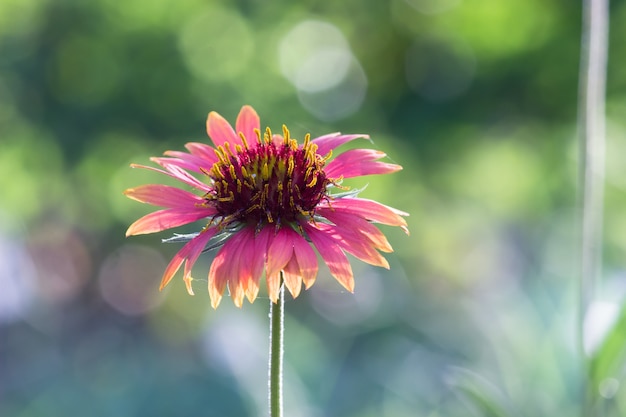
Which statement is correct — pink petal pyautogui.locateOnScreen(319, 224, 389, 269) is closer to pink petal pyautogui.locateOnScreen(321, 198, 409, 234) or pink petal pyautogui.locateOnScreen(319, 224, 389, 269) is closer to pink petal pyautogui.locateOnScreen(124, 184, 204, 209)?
pink petal pyautogui.locateOnScreen(321, 198, 409, 234)

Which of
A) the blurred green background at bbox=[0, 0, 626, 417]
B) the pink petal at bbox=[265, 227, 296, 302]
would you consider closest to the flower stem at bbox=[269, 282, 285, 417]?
the pink petal at bbox=[265, 227, 296, 302]

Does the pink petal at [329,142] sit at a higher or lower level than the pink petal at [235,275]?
higher

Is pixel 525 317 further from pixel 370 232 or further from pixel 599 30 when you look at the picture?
pixel 370 232

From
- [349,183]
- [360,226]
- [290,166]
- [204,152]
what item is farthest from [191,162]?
[349,183]

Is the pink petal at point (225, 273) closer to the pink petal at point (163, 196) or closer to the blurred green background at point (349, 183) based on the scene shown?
the pink petal at point (163, 196)

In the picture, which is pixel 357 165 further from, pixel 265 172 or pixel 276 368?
pixel 276 368

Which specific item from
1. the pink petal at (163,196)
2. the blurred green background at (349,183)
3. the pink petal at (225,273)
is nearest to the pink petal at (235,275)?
the pink petal at (225,273)
